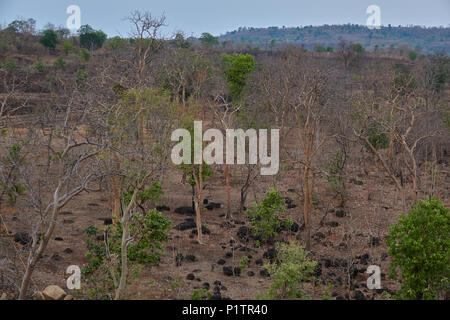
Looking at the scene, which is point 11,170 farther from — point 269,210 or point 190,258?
point 269,210

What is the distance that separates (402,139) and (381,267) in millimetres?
4246

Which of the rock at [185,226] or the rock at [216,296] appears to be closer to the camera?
the rock at [216,296]

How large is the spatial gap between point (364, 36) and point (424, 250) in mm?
127974

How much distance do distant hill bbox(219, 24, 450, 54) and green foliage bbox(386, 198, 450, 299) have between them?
10218 centimetres

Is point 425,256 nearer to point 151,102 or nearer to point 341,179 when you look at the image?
point 341,179

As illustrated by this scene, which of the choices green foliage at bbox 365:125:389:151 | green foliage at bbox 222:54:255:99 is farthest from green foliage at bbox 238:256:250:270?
green foliage at bbox 222:54:255:99

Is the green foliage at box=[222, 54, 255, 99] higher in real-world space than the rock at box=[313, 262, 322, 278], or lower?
higher

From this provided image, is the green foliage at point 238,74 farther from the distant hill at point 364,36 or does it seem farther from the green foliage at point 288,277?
the distant hill at point 364,36

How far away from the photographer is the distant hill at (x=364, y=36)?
12061 cm

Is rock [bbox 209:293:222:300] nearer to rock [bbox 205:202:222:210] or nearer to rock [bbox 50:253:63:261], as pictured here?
rock [bbox 50:253:63:261]

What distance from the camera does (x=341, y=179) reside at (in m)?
19.8

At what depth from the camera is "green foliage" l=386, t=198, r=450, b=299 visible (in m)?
10.6

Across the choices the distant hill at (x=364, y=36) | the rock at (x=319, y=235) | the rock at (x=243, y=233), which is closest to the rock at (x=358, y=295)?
the rock at (x=319, y=235)

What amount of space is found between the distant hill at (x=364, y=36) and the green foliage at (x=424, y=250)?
10218 cm
